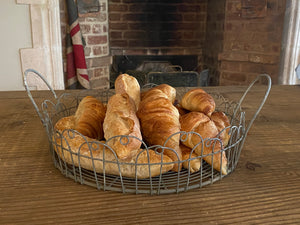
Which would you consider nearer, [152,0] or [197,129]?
[197,129]

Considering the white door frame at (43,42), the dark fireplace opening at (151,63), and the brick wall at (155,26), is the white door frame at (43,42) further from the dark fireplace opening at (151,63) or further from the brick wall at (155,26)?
the brick wall at (155,26)

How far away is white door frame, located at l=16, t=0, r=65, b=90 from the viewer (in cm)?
221

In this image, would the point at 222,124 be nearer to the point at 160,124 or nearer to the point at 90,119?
the point at 160,124

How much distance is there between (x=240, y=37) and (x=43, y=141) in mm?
2550

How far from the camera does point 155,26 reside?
10.8ft

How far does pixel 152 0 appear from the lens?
3.21 meters

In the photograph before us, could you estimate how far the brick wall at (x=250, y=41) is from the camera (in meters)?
2.70

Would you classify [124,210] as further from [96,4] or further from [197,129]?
[96,4]

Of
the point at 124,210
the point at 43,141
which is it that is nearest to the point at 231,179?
the point at 124,210

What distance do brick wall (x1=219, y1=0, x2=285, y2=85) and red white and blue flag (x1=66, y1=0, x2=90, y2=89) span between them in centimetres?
142

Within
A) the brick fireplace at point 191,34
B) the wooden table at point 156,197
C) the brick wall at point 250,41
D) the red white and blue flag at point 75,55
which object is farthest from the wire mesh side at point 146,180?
the brick wall at point 250,41

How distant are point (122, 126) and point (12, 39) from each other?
194 cm

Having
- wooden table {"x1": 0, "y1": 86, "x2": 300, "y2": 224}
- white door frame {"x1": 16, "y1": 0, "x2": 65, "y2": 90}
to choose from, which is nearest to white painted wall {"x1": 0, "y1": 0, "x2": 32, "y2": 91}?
white door frame {"x1": 16, "y1": 0, "x2": 65, "y2": 90}

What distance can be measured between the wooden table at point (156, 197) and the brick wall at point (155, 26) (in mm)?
2567
